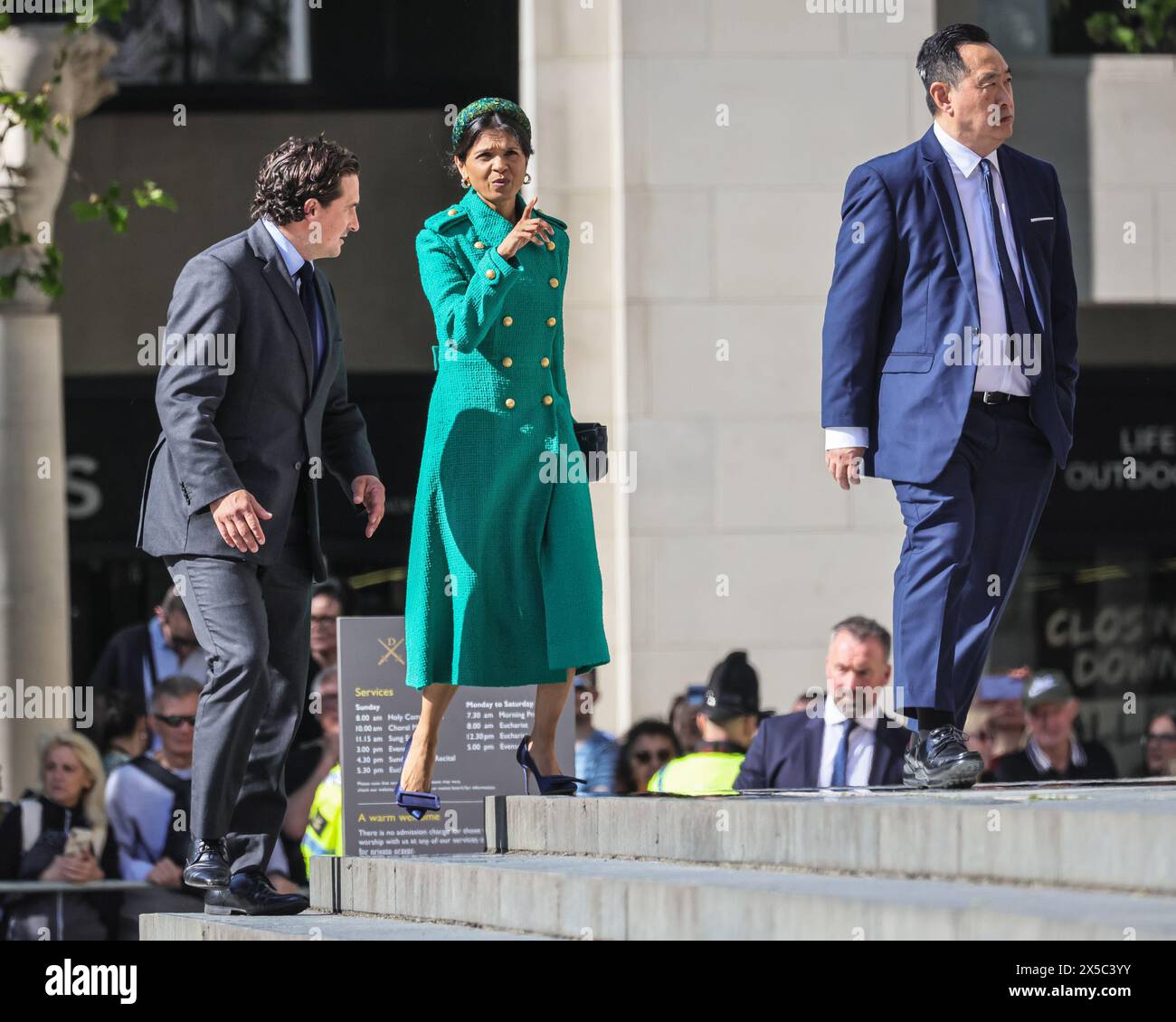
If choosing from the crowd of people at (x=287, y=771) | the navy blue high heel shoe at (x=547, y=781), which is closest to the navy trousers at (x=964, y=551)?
the navy blue high heel shoe at (x=547, y=781)

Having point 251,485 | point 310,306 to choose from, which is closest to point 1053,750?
point 310,306

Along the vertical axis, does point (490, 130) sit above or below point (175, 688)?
above

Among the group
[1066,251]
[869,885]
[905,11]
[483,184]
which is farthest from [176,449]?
[905,11]

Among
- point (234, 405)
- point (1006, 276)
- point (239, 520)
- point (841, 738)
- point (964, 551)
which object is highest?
point (1006, 276)

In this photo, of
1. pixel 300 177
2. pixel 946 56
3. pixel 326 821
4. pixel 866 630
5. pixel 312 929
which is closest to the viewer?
pixel 312 929

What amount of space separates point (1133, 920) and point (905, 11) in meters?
9.26

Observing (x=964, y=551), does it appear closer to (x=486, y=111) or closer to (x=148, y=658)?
(x=486, y=111)

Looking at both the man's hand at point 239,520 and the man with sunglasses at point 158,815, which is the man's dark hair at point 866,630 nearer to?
the man with sunglasses at point 158,815

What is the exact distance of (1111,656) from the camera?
48.9 ft

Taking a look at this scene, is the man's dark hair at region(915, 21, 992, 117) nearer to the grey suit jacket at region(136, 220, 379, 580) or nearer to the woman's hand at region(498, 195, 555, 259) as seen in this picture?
the woman's hand at region(498, 195, 555, 259)

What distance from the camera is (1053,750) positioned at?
11.0 m

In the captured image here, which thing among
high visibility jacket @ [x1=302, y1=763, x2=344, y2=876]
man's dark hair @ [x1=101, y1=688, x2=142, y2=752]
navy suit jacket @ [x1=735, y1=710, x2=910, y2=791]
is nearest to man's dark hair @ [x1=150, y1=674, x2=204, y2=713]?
man's dark hair @ [x1=101, y1=688, x2=142, y2=752]

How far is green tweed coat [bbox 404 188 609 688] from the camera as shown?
725 cm

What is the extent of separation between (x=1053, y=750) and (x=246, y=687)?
572 centimetres
